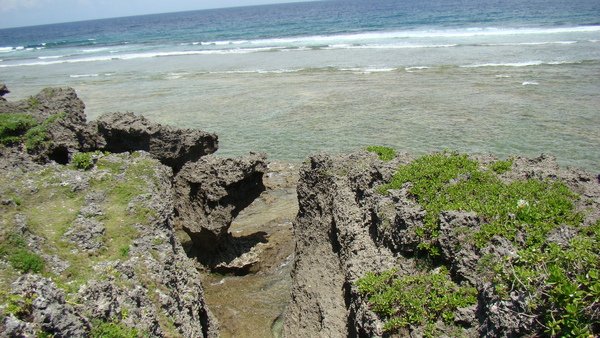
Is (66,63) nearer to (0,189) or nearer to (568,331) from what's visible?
(0,189)

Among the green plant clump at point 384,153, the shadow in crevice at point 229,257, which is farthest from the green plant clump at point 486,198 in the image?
the shadow in crevice at point 229,257

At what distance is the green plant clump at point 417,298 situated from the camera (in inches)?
314

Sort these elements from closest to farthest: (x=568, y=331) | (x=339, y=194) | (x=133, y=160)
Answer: (x=568, y=331)
(x=339, y=194)
(x=133, y=160)

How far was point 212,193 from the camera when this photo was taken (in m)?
14.7

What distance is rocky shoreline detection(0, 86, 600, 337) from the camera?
277 inches

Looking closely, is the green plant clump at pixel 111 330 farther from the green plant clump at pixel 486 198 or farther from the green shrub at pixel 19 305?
the green plant clump at pixel 486 198

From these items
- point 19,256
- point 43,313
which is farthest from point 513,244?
point 19,256

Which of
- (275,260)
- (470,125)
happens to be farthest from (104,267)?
(470,125)

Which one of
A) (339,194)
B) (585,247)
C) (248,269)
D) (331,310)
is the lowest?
(248,269)

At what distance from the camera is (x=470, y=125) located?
2611cm

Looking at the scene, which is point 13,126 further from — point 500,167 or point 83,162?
point 500,167

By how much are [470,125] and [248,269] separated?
17.1 meters

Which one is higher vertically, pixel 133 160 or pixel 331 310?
pixel 133 160

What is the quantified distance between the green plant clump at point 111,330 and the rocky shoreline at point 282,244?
3cm
